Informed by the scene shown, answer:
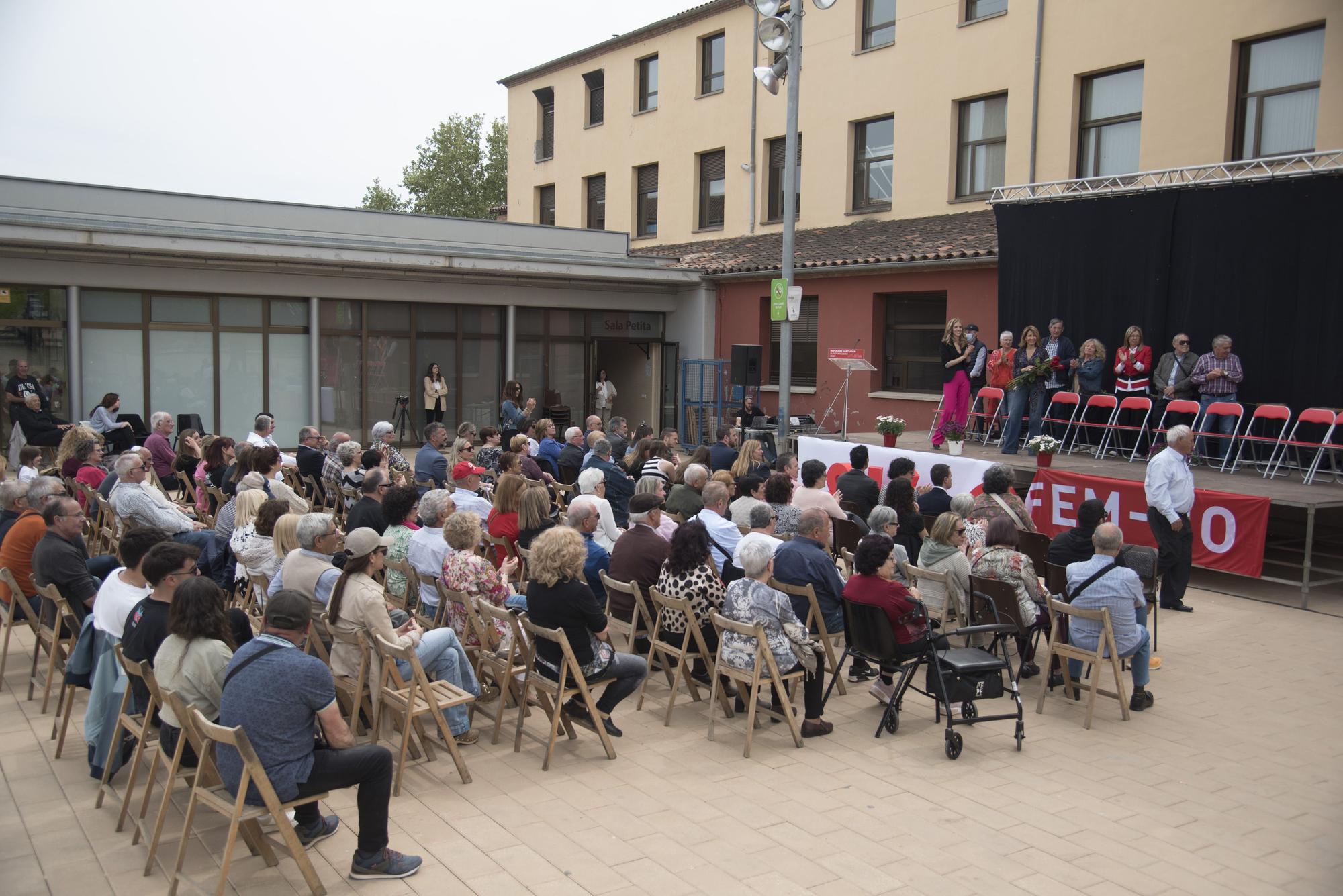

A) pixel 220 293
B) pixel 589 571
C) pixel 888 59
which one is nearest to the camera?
pixel 589 571

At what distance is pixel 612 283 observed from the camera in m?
20.1

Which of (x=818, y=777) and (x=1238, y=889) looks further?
(x=818, y=777)

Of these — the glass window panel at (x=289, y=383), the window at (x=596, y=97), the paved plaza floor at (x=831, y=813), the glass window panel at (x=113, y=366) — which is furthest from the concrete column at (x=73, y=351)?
the window at (x=596, y=97)

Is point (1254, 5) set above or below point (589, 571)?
above

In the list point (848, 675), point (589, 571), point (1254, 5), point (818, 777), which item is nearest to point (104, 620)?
point (589, 571)

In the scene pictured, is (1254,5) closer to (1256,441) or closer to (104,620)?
(1256,441)

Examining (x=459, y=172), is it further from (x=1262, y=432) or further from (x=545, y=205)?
(x=1262, y=432)

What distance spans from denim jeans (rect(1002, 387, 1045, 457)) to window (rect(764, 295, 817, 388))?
267 inches

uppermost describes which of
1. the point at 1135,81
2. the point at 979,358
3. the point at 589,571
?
the point at 1135,81

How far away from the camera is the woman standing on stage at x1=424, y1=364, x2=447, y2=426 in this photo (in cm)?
1802

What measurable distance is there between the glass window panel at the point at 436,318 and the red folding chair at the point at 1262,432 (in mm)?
13111

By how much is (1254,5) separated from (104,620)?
49.8 ft

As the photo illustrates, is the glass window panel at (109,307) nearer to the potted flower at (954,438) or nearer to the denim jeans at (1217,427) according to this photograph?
the potted flower at (954,438)

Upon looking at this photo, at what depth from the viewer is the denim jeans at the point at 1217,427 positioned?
36.0 ft
